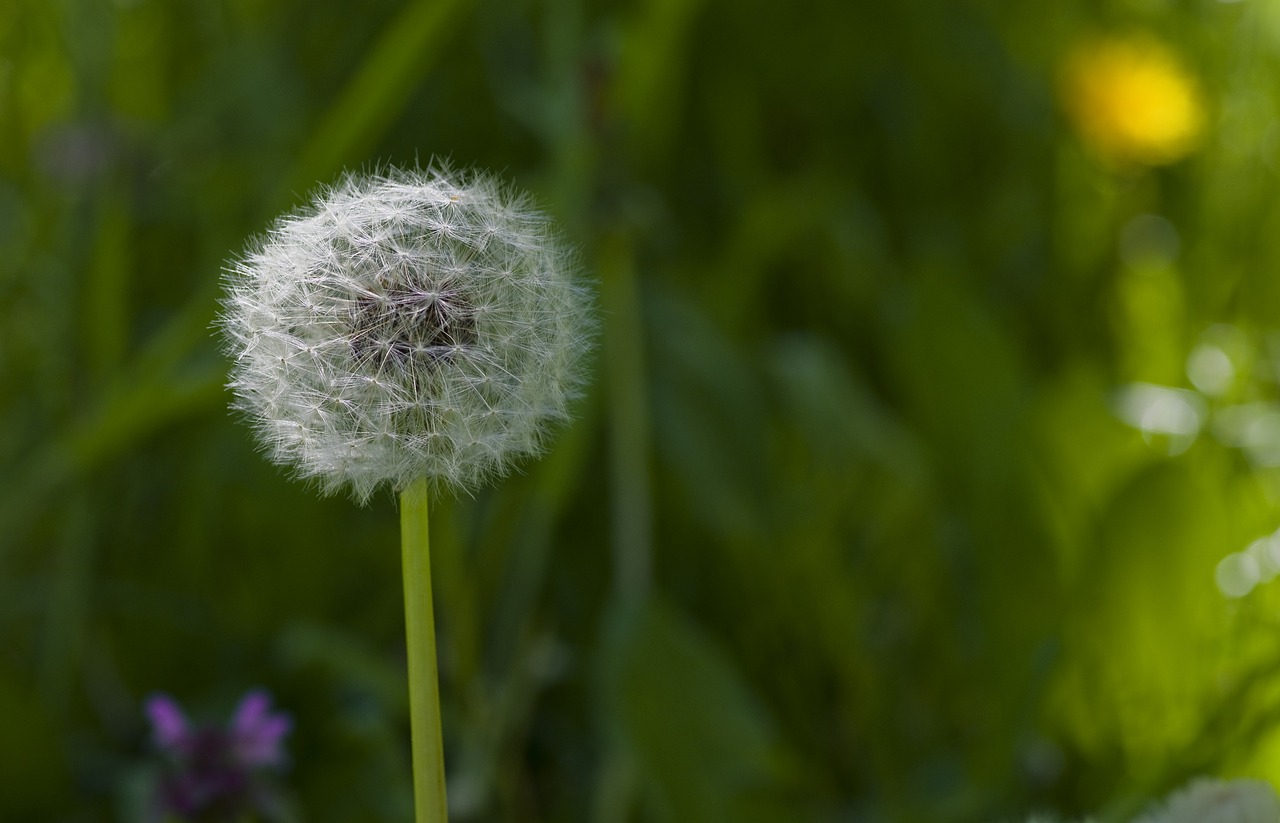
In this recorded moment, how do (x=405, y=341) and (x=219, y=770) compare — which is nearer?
(x=405, y=341)

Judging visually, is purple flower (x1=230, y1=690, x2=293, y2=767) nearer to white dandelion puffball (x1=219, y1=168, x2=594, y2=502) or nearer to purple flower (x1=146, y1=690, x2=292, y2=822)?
purple flower (x1=146, y1=690, x2=292, y2=822)

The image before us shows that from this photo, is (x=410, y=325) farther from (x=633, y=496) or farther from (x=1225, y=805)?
(x=633, y=496)

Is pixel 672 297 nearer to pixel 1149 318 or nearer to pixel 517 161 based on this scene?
pixel 517 161

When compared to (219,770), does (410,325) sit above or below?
above

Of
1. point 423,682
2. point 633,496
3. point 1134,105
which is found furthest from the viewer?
point 1134,105

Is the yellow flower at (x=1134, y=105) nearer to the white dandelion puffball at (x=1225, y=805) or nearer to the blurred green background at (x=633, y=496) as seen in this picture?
the blurred green background at (x=633, y=496)

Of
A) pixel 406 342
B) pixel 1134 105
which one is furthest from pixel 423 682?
pixel 1134 105

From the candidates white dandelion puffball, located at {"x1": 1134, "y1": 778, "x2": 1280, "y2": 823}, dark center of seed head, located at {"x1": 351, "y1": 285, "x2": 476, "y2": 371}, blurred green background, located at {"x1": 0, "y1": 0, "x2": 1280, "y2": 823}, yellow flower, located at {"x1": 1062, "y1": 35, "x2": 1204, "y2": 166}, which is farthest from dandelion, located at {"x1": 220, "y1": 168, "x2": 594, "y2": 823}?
yellow flower, located at {"x1": 1062, "y1": 35, "x2": 1204, "y2": 166}
